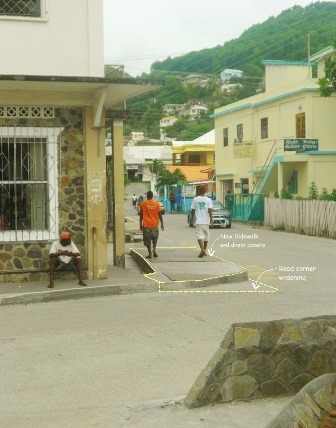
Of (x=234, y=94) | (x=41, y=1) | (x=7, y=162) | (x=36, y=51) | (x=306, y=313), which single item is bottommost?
(x=306, y=313)

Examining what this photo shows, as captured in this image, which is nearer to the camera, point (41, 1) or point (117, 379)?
point (117, 379)

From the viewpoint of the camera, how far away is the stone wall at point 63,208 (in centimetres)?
1426

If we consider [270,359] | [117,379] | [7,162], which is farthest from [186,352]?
[7,162]

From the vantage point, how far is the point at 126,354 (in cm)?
839

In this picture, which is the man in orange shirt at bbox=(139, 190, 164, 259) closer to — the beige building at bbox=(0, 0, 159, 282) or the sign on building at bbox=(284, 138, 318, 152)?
the beige building at bbox=(0, 0, 159, 282)

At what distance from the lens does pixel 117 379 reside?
286 inches

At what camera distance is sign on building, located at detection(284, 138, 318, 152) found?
37250mm

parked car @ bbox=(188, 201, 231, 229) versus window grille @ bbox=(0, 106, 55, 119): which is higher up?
window grille @ bbox=(0, 106, 55, 119)

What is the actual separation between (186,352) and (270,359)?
247 cm

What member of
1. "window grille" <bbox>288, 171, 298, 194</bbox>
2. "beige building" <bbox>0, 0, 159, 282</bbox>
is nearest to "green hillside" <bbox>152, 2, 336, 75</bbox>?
"window grille" <bbox>288, 171, 298, 194</bbox>

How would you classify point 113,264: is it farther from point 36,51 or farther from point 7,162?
point 36,51

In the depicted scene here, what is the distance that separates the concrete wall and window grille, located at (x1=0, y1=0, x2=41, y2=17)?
0.17 metres

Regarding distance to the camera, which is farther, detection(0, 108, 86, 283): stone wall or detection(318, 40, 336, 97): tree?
detection(318, 40, 336, 97): tree

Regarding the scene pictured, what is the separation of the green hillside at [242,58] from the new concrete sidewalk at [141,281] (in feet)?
18.1
